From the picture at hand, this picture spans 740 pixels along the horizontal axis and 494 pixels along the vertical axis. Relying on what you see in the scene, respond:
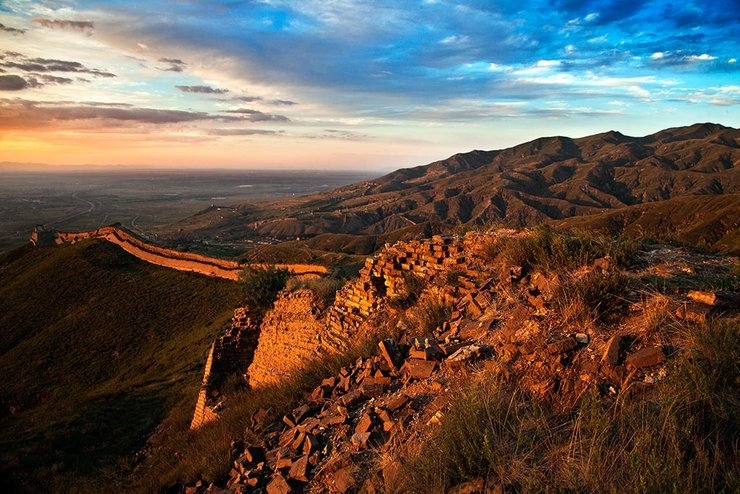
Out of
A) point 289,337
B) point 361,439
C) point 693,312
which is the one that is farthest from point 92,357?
point 693,312

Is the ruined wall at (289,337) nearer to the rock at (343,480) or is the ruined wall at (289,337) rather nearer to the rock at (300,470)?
the rock at (300,470)

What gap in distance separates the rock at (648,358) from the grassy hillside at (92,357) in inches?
469

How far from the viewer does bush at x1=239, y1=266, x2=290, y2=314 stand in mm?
14383

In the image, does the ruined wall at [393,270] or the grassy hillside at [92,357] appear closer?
the ruined wall at [393,270]

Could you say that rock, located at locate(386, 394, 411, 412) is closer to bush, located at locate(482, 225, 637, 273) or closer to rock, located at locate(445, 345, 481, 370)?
rock, located at locate(445, 345, 481, 370)

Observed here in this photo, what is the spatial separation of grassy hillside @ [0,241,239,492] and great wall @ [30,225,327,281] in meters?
1.05

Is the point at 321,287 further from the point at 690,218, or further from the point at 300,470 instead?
the point at 690,218

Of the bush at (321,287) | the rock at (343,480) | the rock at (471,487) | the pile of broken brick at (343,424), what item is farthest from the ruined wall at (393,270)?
the rock at (471,487)

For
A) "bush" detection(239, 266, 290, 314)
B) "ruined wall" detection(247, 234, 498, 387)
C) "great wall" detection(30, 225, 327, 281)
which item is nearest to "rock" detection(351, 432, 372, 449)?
"ruined wall" detection(247, 234, 498, 387)

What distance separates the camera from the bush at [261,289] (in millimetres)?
14383

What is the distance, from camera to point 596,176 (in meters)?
193

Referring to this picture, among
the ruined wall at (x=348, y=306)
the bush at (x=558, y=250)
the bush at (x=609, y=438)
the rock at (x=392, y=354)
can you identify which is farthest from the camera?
the ruined wall at (x=348, y=306)

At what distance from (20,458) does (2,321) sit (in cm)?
2194

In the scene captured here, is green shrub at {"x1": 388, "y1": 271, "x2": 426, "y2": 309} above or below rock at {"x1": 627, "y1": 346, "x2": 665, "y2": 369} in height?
below
